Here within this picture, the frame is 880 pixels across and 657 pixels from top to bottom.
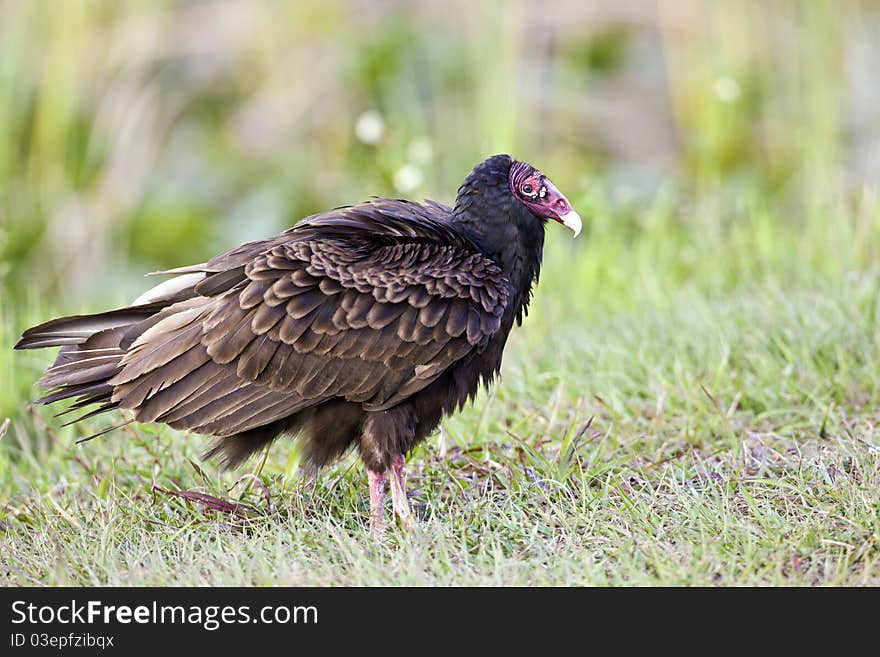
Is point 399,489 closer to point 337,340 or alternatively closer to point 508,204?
point 337,340

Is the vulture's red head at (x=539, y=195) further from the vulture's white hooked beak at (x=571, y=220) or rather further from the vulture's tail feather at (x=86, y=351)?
the vulture's tail feather at (x=86, y=351)

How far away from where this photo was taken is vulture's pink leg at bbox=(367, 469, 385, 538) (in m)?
3.95

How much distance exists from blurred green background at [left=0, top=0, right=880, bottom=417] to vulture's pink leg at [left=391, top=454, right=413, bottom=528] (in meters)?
2.19

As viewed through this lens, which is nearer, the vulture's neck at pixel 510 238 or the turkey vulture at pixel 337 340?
the turkey vulture at pixel 337 340

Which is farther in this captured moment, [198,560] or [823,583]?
[198,560]

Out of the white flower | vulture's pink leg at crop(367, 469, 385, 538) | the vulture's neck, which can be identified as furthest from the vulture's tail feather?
the white flower

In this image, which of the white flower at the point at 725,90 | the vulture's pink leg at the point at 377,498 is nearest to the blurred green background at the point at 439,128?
the white flower at the point at 725,90

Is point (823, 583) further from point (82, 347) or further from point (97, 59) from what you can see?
point (97, 59)

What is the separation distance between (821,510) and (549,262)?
289cm

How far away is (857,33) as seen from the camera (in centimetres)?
746

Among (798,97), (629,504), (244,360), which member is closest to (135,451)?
(244,360)

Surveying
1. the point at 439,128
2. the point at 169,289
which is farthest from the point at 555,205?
the point at 439,128

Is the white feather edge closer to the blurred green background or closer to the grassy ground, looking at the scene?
the grassy ground

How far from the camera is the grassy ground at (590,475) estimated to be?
3516 mm
